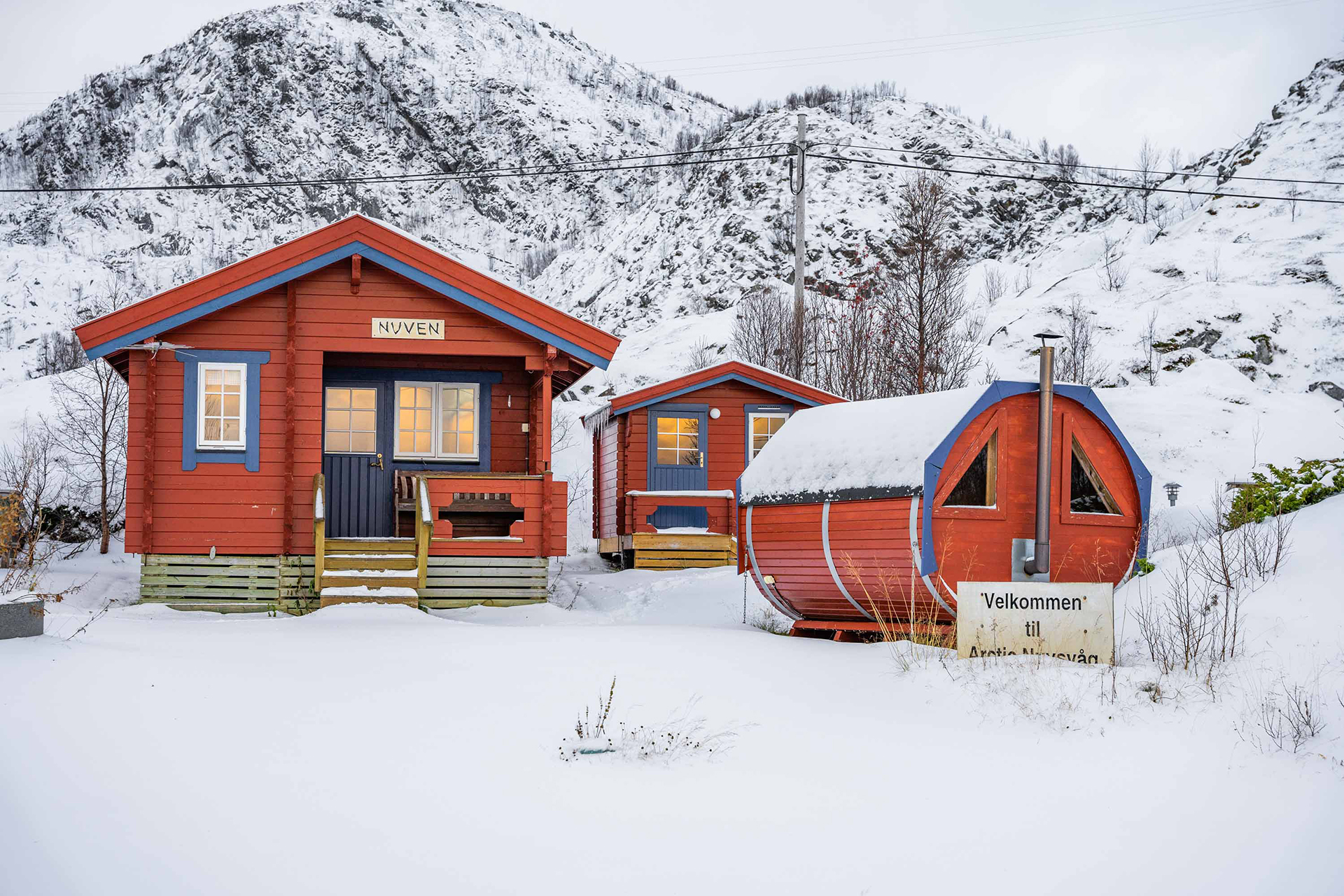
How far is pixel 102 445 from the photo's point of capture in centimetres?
2272

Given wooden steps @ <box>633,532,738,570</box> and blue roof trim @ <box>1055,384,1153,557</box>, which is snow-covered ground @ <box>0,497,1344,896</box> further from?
wooden steps @ <box>633,532,738,570</box>

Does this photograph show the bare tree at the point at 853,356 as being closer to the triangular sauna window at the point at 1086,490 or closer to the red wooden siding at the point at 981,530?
the triangular sauna window at the point at 1086,490

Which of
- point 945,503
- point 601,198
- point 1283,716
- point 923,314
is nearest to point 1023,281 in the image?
point 923,314

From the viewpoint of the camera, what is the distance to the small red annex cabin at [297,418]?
13477mm

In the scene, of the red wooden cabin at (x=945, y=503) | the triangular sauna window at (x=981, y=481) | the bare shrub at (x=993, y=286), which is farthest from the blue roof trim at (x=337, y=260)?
the bare shrub at (x=993, y=286)

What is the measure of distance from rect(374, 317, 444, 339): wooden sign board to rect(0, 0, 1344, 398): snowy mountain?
17.9 m

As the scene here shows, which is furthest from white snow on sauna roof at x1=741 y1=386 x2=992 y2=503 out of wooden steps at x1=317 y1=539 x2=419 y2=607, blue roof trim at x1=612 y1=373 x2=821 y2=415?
blue roof trim at x1=612 y1=373 x2=821 y2=415

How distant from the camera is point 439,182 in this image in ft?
387

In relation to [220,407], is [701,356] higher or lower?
higher

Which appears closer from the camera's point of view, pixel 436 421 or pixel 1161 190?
pixel 436 421

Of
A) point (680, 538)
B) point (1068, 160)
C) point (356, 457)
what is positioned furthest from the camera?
point (1068, 160)

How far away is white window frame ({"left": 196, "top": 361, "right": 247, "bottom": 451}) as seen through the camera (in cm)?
1377

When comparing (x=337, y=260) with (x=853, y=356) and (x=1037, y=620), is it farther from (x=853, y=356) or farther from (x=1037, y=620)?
(x=853, y=356)

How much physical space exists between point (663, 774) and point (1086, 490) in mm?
6288
